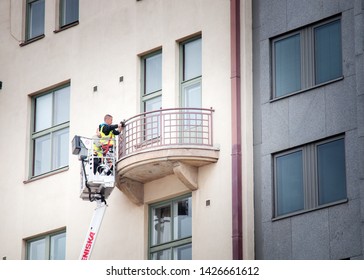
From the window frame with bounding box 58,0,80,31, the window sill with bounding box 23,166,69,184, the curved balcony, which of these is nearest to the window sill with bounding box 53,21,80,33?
the window frame with bounding box 58,0,80,31

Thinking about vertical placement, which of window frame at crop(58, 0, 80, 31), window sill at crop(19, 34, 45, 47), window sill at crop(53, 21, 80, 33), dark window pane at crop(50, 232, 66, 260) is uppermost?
window frame at crop(58, 0, 80, 31)

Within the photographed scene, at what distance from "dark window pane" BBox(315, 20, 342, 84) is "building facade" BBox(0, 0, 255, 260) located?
6.99 ft

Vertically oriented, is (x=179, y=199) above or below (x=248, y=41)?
below

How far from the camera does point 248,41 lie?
41.6 metres

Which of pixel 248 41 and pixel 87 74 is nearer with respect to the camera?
pixel 248 41

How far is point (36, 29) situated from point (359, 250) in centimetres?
1488

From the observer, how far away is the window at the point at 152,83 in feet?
144

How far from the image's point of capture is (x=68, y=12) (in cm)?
4750

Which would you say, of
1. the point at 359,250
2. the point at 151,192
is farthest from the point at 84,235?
the point at 359,250

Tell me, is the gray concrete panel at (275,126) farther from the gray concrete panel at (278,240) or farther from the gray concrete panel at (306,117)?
the gray concrete panel at (278,240)

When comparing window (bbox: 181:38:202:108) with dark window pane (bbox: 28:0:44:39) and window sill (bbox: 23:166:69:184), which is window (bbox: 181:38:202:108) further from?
dark window pane (bbox: 28:0:44:39)

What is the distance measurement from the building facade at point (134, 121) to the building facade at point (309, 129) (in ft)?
1.54

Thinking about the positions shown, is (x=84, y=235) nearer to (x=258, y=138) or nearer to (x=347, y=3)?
(x=258, y=138)

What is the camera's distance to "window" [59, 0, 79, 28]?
47.3m
